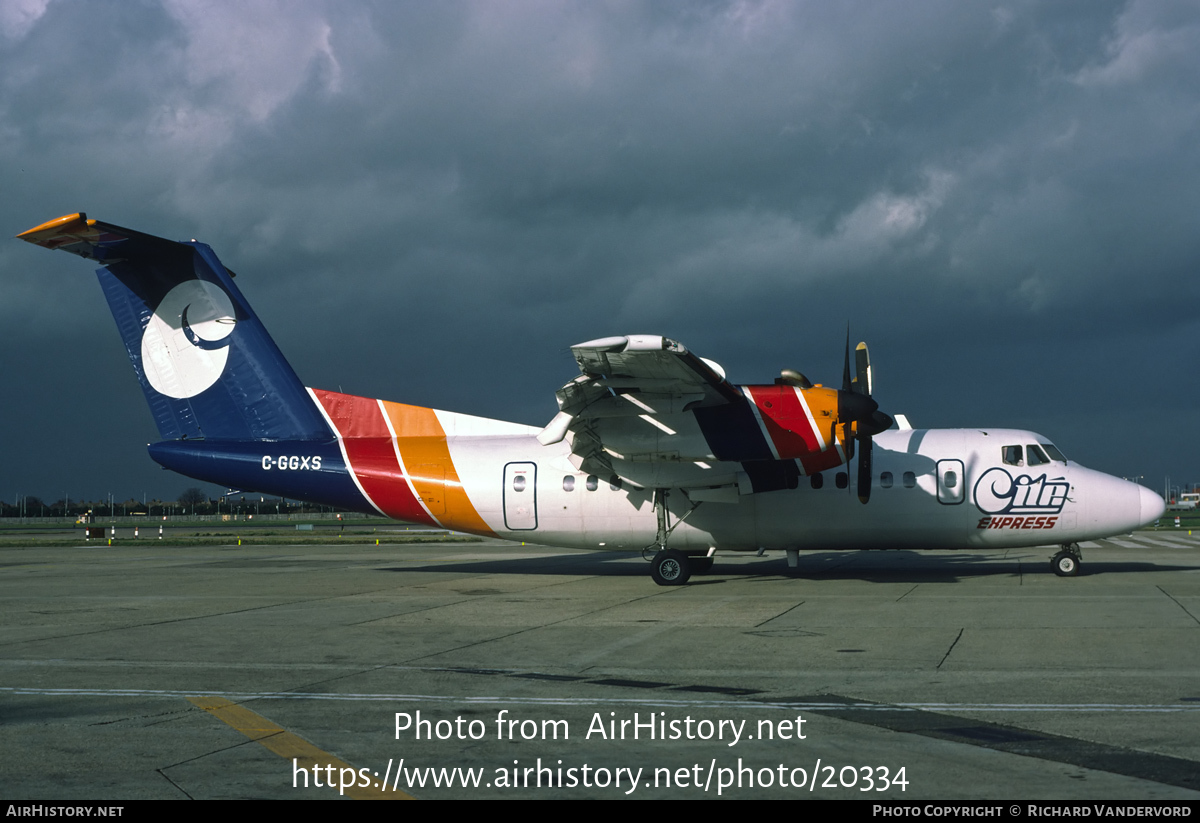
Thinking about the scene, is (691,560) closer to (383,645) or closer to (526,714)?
(383,645)

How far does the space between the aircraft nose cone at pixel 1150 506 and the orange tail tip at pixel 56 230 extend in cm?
2288

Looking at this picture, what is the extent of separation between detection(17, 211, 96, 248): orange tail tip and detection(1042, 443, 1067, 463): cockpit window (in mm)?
20989

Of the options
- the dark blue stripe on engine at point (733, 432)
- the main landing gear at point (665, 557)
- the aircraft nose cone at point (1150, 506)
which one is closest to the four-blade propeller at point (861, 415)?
the dark blue stripe on engine at point (733, 432)

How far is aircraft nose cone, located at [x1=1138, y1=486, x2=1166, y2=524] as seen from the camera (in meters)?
19.6

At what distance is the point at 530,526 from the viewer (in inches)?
822

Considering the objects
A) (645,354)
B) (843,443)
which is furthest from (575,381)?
(843,443)

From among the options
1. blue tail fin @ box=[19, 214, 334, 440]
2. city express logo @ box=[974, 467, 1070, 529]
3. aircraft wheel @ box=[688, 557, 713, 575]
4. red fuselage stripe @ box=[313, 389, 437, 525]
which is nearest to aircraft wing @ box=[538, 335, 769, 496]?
aircraft wheel @ box=[688, 557, 713, 575]

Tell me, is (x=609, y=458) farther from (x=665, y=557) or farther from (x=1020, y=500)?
(x=1020, y=500)

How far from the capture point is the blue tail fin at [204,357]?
68.7 ft

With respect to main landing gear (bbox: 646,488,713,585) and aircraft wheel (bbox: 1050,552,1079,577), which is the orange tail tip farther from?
aircraft wheel (bbox: 1050,552,1079,577)

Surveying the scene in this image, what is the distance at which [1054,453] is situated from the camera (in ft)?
66.9

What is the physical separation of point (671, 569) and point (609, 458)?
2773 millimetres

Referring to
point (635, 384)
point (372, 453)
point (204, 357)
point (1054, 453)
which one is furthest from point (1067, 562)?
point (204, 357)

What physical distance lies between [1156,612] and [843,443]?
20.9 ft
